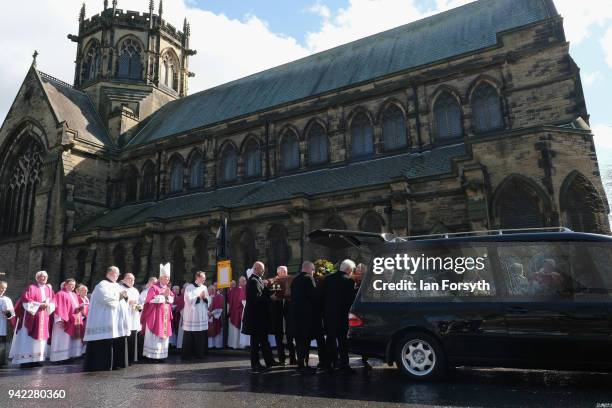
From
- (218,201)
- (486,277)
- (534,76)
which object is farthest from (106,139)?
(486,277)

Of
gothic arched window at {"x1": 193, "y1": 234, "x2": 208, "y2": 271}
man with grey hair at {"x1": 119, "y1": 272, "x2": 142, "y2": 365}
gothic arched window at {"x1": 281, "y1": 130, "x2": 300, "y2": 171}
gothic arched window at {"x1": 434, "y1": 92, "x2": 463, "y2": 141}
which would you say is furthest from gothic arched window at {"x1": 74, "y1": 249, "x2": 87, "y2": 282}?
gothic arched window at {"x1": 434, "y1": 92, "x2": 463, "y2": 141}

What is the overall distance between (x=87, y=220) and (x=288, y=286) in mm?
22945

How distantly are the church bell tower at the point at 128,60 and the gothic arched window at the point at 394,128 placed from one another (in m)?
20.3

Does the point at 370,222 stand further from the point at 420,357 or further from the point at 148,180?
the point at 148,180

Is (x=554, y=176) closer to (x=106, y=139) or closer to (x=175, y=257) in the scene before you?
(x=175, y=257)

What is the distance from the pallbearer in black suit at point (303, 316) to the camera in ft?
24.8

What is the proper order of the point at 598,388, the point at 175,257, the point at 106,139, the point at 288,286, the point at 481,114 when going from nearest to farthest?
the point at 598,388 < the point at 288,286 < the point at 481,114 < the point at 175,257 < the point at 106,139

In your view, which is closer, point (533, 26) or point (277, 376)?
point (277, 376)

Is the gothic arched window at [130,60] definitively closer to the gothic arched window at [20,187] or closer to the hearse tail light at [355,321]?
the gothic arched window at [20,187]

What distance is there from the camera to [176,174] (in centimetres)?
2742

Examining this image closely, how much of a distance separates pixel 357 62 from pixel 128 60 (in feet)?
67.7

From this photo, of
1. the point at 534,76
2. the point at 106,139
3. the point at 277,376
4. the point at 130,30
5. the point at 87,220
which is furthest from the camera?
the point at 130,30

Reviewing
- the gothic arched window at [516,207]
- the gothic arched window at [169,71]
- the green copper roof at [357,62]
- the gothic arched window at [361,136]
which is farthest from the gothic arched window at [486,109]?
the gothic arched window at [169,71]

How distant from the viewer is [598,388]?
543cm
